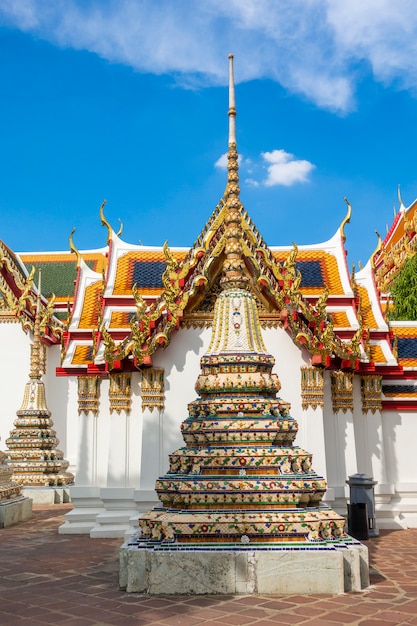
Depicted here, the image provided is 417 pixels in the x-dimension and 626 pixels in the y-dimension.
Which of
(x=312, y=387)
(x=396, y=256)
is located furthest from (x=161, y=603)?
(x=396, y=256)

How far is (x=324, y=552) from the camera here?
573 cm

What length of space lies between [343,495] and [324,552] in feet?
16.2

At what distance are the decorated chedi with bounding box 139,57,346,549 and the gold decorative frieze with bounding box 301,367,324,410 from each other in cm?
351

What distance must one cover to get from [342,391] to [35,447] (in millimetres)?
9266

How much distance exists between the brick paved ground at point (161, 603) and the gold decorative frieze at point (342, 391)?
3156mm

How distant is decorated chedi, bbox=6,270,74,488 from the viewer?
16.4 metres

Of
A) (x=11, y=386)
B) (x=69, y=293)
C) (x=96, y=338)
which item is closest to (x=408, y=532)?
(x=96, y=338)

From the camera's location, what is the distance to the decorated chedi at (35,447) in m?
16.4

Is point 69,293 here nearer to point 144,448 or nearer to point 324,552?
point 144,448

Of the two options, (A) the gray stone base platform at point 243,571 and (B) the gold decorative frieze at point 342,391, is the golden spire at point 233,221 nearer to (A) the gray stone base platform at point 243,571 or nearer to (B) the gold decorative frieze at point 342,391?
(A) the gray stone base platform at point 243,571

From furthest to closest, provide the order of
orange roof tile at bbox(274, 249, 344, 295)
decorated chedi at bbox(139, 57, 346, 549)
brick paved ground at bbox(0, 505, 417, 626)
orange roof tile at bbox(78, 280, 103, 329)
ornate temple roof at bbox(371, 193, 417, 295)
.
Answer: ornate temple roof at bbox(371, 193, 417, 295) → orange roof tile at bbox(78, 280, 103, 329) → orange roof tile at bbox(274, 249, 344, 295) → decorated chedi at bbox(139, 57, 346, 549) → brick paved ground at bbox(0, 505, 417, 626)

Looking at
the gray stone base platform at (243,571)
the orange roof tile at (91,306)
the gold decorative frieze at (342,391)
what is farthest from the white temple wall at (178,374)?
the gray stone base platform at (243,571)

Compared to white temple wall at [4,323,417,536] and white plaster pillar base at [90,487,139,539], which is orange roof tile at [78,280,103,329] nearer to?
white temple wall at [4,323,417,536]

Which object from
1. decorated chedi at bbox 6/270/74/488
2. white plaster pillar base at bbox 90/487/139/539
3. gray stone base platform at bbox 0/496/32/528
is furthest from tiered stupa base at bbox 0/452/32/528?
decorated chedi at bbox 6/270/74/488
